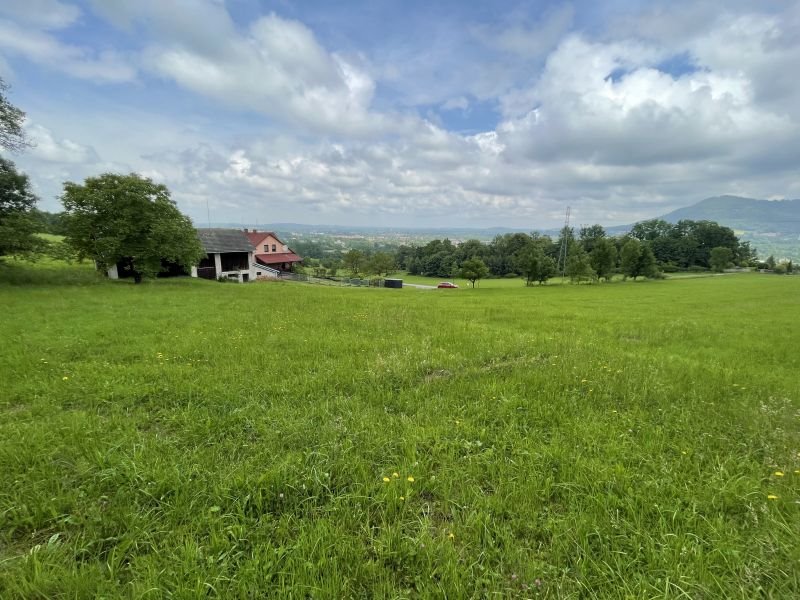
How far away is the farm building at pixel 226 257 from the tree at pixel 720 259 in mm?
105435

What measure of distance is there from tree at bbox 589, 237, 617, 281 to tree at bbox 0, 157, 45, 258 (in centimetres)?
6903

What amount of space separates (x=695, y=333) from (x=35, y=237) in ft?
106

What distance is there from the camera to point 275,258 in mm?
62969

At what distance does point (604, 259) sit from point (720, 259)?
49421 millimetres

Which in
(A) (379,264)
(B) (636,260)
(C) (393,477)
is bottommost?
(A) (379,264)

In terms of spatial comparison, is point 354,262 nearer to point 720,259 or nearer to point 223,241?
A: point 223,241

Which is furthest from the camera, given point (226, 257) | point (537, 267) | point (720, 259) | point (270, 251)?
point (720, 259)

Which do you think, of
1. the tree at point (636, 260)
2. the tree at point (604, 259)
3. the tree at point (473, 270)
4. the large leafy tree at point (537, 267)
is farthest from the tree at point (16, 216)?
the tree at point (636, 260)

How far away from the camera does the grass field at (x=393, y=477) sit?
2.46 m

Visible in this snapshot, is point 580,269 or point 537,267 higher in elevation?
point 537,267

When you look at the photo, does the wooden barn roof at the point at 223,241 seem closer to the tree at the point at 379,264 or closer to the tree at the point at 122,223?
the tree at the point at 122,223

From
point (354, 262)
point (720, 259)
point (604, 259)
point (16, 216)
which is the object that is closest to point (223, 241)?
point (16, 216)

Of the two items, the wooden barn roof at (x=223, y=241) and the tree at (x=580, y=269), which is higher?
the wooden barn roof at (x=223, y=241)

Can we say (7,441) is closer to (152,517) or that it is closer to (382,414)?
(152,517)
